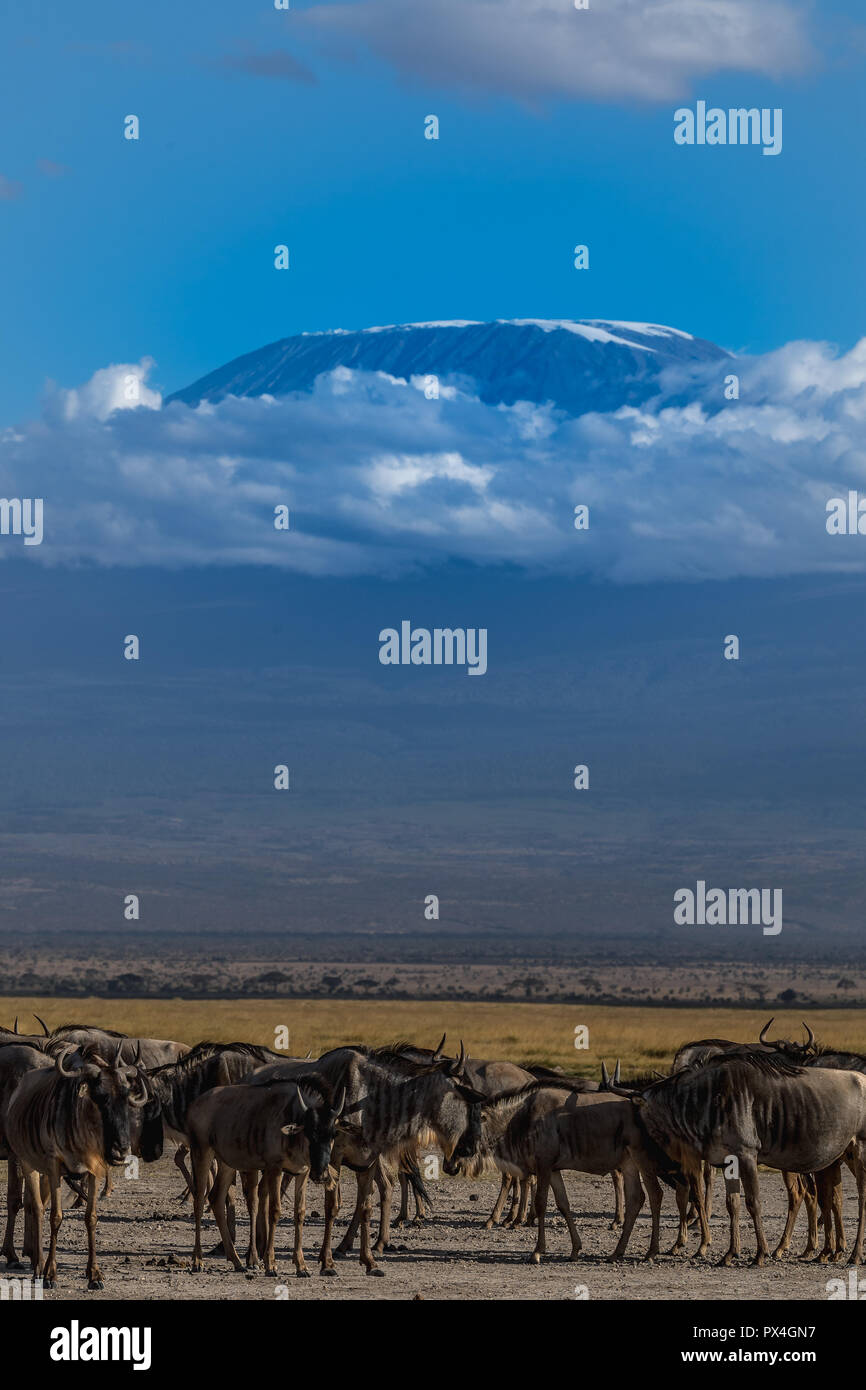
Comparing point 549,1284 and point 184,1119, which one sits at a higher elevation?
point 184,1119

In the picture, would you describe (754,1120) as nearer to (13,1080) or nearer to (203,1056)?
(203,1056)

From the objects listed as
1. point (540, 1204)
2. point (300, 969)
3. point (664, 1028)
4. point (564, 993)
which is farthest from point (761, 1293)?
point (300, 969)

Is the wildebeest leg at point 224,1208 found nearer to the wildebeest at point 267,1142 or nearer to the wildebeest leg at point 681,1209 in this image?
the wildebeest at point 267,1142

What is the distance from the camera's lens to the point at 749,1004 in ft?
385

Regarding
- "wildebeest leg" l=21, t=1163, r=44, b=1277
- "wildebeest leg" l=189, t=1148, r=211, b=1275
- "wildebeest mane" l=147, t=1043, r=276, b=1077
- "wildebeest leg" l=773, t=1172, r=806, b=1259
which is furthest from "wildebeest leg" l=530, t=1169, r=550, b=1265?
"wildebeest leg" l=21, t=1163, r=44, b=1277

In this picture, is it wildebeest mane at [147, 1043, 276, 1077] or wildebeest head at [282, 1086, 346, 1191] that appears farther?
wildebeest mane at [147, 1043, 276, 1077]

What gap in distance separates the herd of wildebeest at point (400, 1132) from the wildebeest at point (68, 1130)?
0.07ft

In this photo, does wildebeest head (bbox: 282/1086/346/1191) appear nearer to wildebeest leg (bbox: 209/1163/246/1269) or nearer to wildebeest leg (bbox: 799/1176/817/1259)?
wildebeest leg (bbox: 209/1163/246/1269)

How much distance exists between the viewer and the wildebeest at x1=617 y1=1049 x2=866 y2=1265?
1734 centimetres

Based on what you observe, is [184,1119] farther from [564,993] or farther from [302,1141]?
[564,993]

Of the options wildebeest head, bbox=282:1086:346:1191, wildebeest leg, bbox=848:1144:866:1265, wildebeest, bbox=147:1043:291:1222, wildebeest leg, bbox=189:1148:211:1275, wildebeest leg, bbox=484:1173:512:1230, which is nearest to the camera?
wildebeest head, bbox=282:1086:346:1191

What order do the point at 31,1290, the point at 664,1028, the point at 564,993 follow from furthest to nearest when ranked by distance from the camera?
the point at 564,993 < the point at 664,1028 < the point at 31,1290

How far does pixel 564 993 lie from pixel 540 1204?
112708 mm
